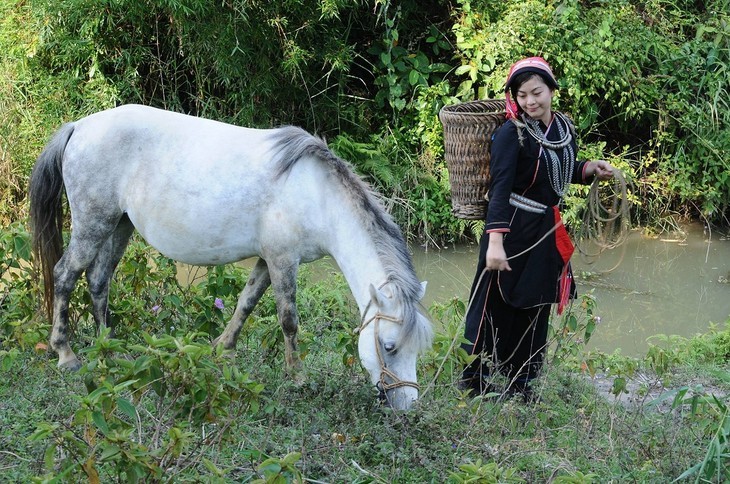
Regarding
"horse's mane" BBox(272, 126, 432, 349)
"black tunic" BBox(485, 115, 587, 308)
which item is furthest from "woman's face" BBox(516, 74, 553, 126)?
"horse's mane" BBox(272, 126, 432, 349)

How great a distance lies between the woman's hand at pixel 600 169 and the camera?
4.19 meters

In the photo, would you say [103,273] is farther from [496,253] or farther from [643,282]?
[643,282]

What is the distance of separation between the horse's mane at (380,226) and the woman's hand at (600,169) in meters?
0.97

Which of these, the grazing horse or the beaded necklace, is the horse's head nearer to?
the grazing horse

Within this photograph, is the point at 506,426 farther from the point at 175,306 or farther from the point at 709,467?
the point at 175,306

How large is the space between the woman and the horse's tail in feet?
7.33

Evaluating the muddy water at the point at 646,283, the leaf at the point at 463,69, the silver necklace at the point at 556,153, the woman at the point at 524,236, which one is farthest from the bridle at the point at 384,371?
the leaf at the point at 463,69

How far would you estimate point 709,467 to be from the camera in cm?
323

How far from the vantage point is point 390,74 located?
9125 millimetres

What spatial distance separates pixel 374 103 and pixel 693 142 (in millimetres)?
3374

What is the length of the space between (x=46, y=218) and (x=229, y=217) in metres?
1.19

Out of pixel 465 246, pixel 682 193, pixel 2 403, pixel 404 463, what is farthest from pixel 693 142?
pixel 2 403

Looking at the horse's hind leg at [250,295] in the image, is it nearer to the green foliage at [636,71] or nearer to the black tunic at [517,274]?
the black tunic at [517,274]

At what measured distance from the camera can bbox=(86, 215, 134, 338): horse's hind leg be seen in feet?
15.5
